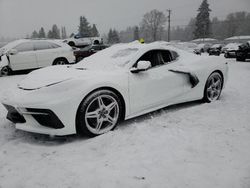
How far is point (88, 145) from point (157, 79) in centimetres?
152

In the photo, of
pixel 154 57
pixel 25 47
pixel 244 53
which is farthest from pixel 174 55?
pixel 244 53

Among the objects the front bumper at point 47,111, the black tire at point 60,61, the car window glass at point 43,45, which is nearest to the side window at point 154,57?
the front bumper at point 47,111

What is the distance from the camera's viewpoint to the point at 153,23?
249 ft

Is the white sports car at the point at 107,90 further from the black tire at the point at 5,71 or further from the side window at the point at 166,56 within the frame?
the black tire at the point at 5,71

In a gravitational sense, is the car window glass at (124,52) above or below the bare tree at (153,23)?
below

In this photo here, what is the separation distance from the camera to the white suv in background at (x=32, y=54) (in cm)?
835

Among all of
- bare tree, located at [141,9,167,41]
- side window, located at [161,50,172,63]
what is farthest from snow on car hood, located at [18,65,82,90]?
bare tree, located at [141,9,167,41]

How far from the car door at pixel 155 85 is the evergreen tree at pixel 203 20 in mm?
57283

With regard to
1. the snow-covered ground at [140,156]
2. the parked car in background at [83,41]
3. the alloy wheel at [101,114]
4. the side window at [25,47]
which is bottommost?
the snow-covered ground at [140,156]

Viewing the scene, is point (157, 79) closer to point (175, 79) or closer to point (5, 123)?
point (175, 79)

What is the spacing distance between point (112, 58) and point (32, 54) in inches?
243

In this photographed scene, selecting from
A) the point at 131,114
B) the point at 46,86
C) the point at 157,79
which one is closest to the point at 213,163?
the point at 131,114

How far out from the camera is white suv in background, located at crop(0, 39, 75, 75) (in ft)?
27.4

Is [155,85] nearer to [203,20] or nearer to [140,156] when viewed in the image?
[140,156]
